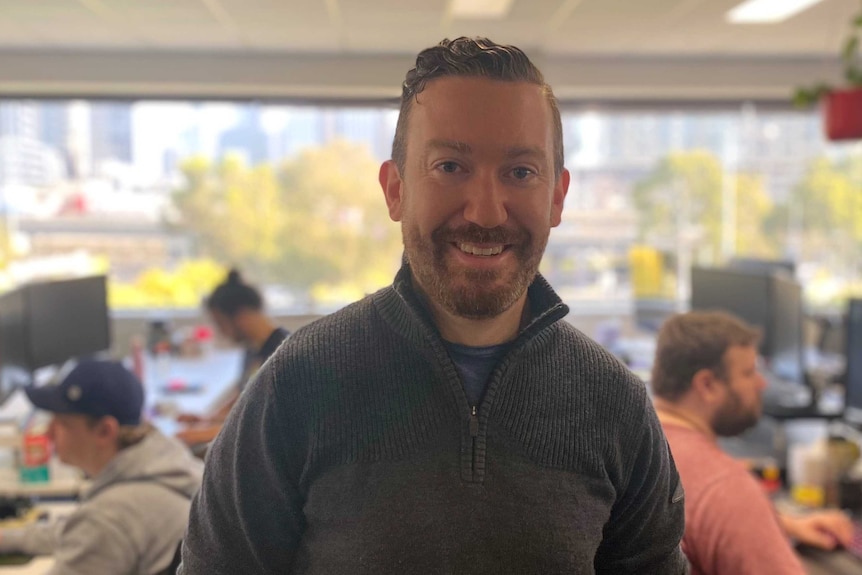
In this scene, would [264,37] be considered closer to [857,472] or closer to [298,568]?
[857,472]

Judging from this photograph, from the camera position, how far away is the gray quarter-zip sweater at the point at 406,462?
0.87m

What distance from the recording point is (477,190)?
860 mm

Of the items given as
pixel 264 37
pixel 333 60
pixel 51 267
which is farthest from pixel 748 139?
pixel 51 267

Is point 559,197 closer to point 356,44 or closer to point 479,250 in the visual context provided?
point 479,250

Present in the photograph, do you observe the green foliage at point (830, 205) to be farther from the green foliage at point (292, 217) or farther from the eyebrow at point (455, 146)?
the eyebrow at point (455, 146)

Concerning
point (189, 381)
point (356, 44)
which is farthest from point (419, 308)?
point (356, 44)

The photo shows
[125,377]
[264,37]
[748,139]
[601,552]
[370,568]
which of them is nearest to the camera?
[370,568]

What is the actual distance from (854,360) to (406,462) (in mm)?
2263

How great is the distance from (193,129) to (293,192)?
0.81m

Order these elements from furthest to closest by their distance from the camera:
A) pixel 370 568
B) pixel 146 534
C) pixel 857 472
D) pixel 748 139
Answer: pixel 748 139 < pixel 857 472 < pixel 146 534 < pixel 370 568

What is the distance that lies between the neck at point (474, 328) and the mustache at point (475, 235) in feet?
0.29

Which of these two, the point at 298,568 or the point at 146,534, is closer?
the point at 298,568

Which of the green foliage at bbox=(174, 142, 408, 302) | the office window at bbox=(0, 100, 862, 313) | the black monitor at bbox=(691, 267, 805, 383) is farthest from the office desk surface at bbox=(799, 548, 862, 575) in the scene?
the green foliage at bbox=(174, 142, 408, 302)

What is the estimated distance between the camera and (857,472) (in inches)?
100
